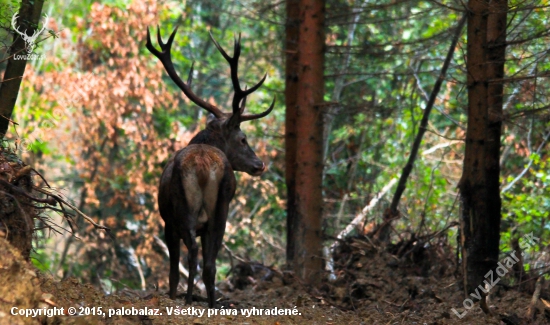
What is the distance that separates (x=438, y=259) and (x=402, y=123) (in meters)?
7.11

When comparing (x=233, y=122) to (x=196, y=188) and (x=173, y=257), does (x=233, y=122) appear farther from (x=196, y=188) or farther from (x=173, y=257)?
(x=173, y=257)

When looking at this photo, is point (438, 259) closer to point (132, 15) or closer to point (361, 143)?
point (361, 143)

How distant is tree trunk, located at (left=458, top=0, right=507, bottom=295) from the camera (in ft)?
26.0

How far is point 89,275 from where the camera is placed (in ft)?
61.7

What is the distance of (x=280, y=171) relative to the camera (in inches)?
786

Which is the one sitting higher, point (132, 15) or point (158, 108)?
point (132, 15)

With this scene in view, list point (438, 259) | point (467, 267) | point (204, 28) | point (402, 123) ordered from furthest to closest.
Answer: point (204, 28)
point (402, 123)
point (438, 259)
point (467, 267)

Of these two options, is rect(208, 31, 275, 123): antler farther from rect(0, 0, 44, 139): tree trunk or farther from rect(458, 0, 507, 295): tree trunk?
rect(458, 0, 507, 295): tree trunk

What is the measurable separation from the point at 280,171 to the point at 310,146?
10.1 metres

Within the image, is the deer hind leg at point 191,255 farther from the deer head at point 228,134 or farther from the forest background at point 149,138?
the forest background at point 149,138

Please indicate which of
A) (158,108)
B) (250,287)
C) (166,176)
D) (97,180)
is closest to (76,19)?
(158,108)

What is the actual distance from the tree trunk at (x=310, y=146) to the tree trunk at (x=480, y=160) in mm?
2401

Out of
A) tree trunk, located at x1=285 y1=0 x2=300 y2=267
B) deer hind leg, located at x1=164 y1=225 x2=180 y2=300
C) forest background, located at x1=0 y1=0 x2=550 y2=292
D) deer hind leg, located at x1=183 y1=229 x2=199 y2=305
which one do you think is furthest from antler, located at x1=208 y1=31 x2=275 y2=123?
forest background, located at x1=0 y1=0 x2=550 y2=292

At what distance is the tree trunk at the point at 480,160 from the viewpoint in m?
7.91
